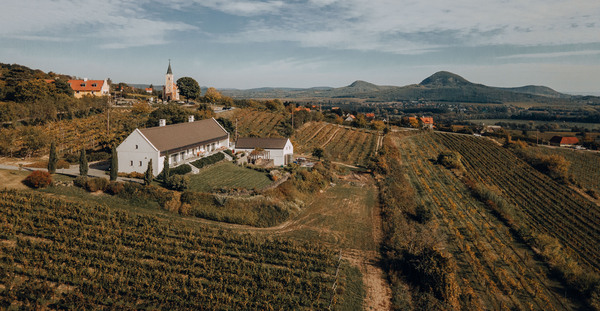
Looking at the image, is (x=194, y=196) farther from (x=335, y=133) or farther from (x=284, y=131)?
(x=335, y=133)

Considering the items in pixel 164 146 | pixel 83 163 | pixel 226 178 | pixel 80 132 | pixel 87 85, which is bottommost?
pixel 226 178

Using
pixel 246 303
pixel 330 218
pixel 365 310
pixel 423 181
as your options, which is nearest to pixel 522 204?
pixel 423 181

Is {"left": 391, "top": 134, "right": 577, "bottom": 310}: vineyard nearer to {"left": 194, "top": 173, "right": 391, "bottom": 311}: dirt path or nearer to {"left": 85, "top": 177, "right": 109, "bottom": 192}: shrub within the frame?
{"left": 194, "top": 173, "right": 391, "bottom": 311}: dirt path

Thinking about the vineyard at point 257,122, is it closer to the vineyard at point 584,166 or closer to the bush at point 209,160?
the bush at point 209,160

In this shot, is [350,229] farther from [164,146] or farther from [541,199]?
[541,199]

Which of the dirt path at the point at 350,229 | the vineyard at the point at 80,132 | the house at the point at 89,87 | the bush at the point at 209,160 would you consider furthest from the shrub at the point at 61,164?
the house at the point at 89,87

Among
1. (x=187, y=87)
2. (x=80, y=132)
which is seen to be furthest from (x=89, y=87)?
(x=80, y=132)
